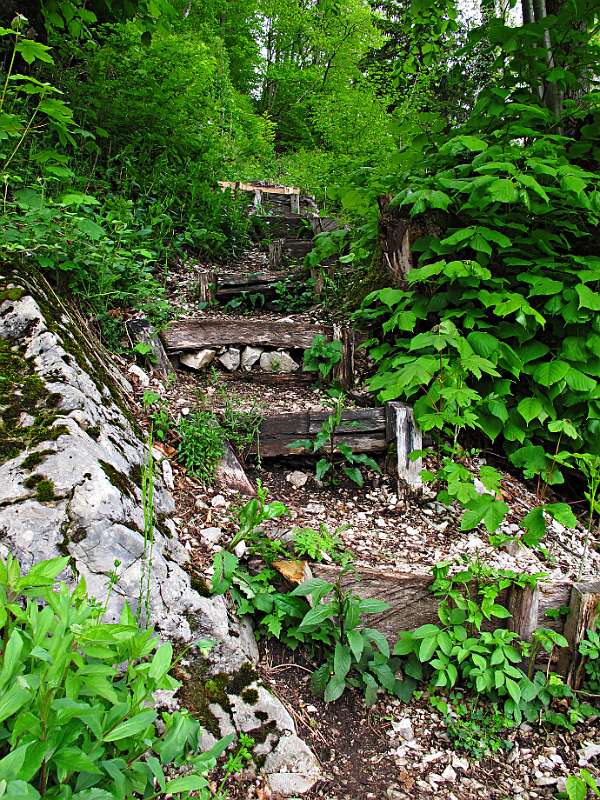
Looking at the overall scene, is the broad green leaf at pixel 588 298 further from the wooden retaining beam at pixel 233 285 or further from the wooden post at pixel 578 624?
the wooden retaining beam at pixel 233 285

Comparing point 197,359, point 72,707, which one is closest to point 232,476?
point 197,359

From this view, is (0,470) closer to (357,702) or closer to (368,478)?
(357,702)

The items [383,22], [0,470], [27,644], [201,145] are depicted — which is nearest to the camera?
[27,644]

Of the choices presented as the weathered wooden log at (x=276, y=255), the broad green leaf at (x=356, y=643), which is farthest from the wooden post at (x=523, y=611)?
the weathered wooden log at (x=276, y=255)

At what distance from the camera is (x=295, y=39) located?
21797 millimetres

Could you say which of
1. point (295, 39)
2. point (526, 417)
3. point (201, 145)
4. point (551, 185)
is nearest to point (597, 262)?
point (551, 185)

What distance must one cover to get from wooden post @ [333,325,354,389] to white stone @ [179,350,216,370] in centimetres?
106

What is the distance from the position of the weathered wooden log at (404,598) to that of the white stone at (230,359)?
229 cm

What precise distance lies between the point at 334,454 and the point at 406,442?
476 mm

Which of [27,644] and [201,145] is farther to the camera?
[201,145]

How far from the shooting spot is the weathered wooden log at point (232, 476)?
123 inches

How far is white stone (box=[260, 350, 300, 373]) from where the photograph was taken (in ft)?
14.7

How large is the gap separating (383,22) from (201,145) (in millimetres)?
12160

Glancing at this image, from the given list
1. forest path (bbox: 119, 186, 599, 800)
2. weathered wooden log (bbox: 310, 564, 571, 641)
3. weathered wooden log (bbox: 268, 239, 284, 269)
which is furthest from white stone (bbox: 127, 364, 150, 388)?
weathered wooden log (bbox: 268, 239, 284, 269)
